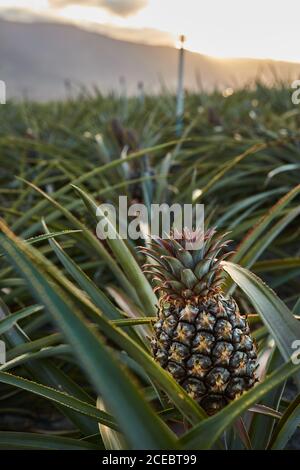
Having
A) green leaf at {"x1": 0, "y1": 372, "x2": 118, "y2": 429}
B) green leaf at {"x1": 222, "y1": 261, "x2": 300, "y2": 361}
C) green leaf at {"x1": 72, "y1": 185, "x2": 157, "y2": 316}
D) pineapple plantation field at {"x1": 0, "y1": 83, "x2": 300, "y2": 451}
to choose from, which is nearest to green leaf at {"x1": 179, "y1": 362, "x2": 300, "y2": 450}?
pineapple plantation field at {"x1": 0, "y1": 83, "x2": 300, "y2": 451}

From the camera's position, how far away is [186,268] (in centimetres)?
80

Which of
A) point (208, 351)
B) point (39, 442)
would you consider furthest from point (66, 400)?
point (208, 351)

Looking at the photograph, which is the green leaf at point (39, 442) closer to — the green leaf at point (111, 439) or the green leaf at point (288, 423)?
the green leaf at point (111, 439)

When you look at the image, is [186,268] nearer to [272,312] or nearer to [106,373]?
[272,312]

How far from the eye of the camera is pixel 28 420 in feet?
4.60

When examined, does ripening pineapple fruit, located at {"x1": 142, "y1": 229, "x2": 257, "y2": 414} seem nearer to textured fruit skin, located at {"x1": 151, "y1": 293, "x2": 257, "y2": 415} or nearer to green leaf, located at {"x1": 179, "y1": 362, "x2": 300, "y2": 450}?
textured fruit skin, located at {"x1": 151, "y1": 293, "x2": 257, "y2": 415}

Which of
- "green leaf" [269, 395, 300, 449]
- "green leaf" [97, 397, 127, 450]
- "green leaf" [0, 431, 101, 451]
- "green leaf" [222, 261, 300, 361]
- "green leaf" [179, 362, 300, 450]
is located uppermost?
"green leaf" [222, 261, 300, 361]

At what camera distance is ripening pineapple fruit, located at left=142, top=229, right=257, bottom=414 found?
78cm

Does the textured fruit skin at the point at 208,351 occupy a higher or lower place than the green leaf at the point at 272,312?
lower

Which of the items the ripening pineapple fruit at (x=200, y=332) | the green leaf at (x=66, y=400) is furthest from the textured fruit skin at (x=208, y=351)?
the green leaf at (x=66, y=400)

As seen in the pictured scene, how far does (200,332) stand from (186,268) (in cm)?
9

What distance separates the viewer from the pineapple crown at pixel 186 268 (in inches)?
A: 31.3

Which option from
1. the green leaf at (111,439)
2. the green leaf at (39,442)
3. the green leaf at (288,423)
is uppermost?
the green leaf at (288,423)
